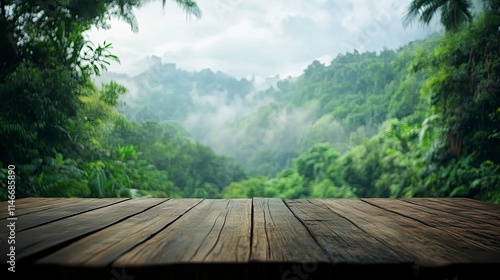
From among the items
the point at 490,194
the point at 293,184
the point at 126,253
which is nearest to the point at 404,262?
the point at 126,253

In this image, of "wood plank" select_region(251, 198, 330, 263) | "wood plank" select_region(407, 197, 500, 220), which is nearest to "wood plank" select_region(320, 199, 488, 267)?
"wood plank" select_region(251, 198, 330, 263)

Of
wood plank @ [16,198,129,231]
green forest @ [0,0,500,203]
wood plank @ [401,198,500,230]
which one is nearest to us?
wood plank @ [16,198,129,231]

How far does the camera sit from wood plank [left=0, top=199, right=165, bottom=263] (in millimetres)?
783

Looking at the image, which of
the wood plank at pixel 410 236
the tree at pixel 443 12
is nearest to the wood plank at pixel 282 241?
the wood plank at pixel 410 236

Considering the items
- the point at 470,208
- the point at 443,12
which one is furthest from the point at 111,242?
the point at 443,12

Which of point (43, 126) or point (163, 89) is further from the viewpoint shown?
point (163, 89)

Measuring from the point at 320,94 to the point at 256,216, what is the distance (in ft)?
95.6

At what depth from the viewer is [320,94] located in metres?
29.7

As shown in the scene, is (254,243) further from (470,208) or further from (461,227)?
(470,208)

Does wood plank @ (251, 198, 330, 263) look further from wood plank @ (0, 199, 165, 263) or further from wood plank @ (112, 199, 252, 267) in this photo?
wood plank @ (0, 199, 165, 263)

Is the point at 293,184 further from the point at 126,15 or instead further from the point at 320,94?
the point at 320,94

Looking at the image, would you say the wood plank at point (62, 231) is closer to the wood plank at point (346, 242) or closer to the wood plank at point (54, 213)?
the wood plank at point (54, 213)

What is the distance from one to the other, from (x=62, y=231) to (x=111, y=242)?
21 cm

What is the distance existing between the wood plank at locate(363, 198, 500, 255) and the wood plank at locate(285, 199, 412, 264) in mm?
174
